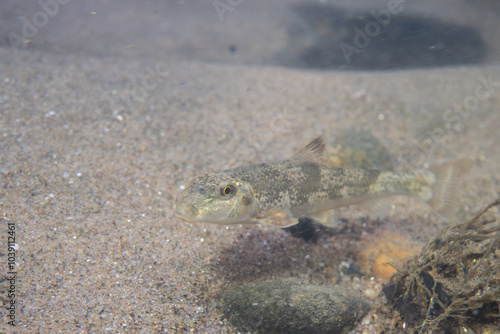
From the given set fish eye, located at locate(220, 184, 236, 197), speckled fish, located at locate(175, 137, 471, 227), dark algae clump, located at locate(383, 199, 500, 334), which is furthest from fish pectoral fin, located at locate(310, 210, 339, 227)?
fish eye, located at locate(220, 184, 236, 197)

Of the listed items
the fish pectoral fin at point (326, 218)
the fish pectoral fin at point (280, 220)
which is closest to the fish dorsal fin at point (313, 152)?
the fish pectoral fin at point (326, 218)

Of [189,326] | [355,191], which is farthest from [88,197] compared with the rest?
[355,191]

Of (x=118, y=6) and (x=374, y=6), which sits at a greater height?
(x=374, y=6)

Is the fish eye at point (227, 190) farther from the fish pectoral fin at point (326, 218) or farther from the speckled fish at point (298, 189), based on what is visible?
the fish pectoral fin at point (326, 218)

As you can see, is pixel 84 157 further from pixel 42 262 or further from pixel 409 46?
pixel 409 46

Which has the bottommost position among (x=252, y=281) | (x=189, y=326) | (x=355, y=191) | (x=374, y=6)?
(x=252, y=281)

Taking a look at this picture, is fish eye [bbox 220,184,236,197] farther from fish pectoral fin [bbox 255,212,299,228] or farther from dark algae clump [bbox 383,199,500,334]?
dark algae clump [bbox 383,199,500,334]
